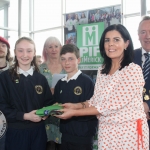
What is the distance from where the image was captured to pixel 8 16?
6910 mm

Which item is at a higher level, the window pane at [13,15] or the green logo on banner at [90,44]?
the window pane at [13,15]

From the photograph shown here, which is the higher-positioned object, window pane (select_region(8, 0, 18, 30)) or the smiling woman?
window pane (select_region(8, 0, 18, 30))

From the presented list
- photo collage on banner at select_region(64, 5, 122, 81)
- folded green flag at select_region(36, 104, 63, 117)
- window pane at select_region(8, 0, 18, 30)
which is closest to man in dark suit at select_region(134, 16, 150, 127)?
folded green flag at select_region(36, 104, 63, 117)

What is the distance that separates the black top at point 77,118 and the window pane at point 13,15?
527cm

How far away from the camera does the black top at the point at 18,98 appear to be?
1.96 meters

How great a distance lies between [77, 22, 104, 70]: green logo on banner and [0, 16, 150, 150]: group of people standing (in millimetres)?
1523

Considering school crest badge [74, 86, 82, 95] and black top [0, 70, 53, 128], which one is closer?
black top [0, 70, 53, 128]

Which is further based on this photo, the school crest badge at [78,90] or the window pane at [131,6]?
the window pane at [131,6]

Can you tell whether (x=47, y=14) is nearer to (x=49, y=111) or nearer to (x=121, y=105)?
(x=49, y=111)

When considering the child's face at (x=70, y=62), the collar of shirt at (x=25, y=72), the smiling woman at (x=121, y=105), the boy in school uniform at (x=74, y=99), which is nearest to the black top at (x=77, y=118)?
the boy in school uniform at (x=74, y=99)

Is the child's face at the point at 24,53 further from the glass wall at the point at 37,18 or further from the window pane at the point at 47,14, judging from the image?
the window pane at the point at 47,14

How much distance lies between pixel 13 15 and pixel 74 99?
18.2ft

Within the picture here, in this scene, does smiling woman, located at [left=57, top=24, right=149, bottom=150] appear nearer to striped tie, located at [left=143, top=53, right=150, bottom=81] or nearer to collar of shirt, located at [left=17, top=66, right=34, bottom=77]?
striped tie, located at [left=143, top=53, right=150, bottom=81]

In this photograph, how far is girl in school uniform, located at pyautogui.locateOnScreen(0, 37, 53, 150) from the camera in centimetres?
196
